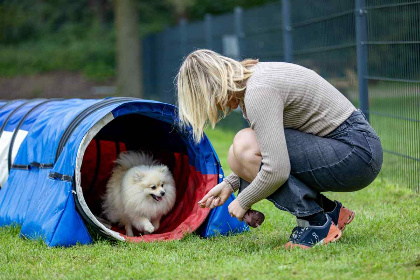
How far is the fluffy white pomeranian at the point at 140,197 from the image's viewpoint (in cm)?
462

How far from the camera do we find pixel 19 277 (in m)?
3.20

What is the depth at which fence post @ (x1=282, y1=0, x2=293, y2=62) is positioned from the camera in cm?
768

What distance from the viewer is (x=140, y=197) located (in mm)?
4660

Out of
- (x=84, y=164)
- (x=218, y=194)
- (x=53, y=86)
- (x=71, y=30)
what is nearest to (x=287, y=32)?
(x=84, y=164)

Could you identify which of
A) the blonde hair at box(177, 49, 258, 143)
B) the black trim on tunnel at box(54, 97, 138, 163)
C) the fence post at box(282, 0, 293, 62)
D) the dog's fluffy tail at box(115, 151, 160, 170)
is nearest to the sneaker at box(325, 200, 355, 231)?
the blonde hair at box(177, 49, 258, 143)

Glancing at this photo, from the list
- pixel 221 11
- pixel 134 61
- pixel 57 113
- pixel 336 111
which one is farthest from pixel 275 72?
pixel 221 11

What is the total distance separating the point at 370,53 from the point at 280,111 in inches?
108

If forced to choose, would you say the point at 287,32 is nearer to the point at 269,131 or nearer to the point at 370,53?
the point at 370,53

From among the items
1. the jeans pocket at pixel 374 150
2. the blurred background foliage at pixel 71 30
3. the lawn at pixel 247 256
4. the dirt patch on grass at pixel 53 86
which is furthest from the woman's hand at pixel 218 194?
the blurred background foliage at pixel 71 30

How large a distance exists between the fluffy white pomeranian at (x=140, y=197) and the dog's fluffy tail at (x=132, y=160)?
75 mm

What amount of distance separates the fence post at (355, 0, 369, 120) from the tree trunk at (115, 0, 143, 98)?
941cm

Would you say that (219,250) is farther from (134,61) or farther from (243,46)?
(134,61)

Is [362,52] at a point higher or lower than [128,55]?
higher

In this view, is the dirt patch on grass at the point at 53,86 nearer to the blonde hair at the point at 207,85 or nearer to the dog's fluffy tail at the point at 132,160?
the dog's fluffy tail at the point at 132,160
